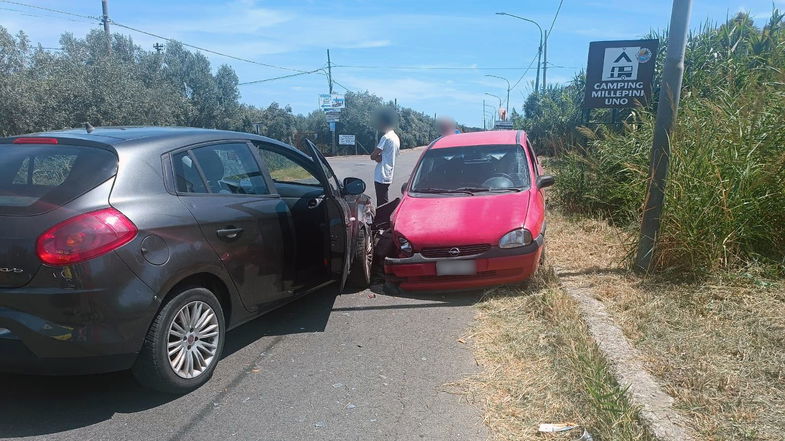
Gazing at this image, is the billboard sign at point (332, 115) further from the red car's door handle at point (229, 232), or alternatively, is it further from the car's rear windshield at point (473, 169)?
the red car's door handle at point (229, 232)

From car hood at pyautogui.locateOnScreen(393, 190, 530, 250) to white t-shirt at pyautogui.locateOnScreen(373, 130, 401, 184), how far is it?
9.45 feet

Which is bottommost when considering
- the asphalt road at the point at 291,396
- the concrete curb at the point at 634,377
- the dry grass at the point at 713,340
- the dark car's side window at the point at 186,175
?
the asphalt road at the point at 291,396

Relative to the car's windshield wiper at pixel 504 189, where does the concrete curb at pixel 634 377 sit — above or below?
below

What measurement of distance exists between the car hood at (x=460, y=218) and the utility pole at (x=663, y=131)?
3.76ft

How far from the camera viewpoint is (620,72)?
909 centimetres

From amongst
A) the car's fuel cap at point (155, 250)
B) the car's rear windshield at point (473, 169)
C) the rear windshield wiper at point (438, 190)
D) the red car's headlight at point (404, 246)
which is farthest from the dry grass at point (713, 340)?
the car's fuel cap at point (155, 250)

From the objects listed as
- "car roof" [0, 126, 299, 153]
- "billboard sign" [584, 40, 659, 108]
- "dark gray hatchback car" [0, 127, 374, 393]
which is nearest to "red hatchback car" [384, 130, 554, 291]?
"dark gray hatchback car" [0, 127, 374, 393]

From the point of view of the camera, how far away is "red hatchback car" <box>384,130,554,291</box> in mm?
5113

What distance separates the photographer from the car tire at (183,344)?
316 centimetres

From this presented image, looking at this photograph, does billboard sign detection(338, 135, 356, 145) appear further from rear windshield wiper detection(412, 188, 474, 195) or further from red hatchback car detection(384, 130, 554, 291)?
rear windshield wiper detection(412, 188, 474, 195)

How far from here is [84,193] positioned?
2986 millimetres

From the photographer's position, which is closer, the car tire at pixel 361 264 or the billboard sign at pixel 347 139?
the car tire at pixel 361 264

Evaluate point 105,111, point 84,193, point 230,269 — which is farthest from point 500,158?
point 105,111

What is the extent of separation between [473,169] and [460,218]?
128cm
